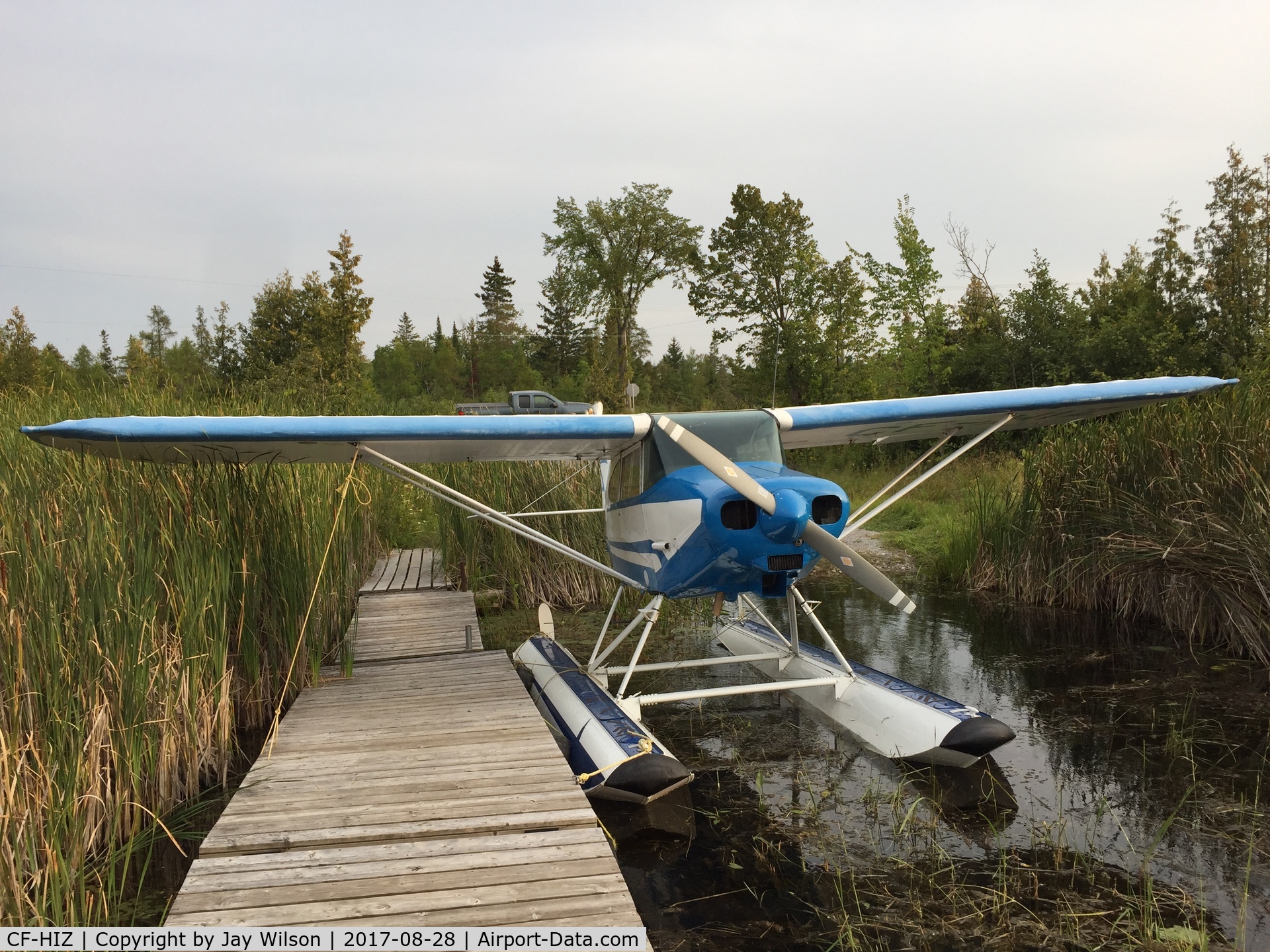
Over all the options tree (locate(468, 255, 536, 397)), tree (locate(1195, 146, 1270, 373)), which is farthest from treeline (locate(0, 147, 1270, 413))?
tree (locate(468, 255, 536, 397))

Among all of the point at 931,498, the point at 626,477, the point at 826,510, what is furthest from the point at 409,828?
the point at 931,498

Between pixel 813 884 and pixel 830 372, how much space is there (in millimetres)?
22772

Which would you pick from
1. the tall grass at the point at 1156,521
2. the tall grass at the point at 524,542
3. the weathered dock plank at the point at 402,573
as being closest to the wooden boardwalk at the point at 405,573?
the weathered dock plank at the point at 402,573

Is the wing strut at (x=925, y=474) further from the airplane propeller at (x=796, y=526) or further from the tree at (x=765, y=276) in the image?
the tree at (x=765, y=276)

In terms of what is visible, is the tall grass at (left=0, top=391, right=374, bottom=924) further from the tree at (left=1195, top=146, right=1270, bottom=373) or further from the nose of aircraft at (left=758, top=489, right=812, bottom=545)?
the tree at (left=1195, top=146, right=1270, bottom=373)

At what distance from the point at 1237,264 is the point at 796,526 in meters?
17.7

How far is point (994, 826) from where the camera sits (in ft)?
12.6

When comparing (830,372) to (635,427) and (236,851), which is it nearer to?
(635,427)

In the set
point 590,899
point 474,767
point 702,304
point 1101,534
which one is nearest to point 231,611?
point 474,767

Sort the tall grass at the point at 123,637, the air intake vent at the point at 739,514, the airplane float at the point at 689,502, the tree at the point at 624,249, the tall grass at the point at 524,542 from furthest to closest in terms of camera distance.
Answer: the tree at the point at 624,249 → the tall grass at the point at 524,542 → the air intake vent at the point at 739,514 → the airplane float at the point at 689,502 → the tall grass at the point at 123,637

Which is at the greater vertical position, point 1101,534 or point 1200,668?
point 1101,534

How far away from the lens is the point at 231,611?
16.3ft

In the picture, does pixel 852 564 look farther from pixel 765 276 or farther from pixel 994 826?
pixel 765 276

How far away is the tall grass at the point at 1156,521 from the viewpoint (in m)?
5.99
